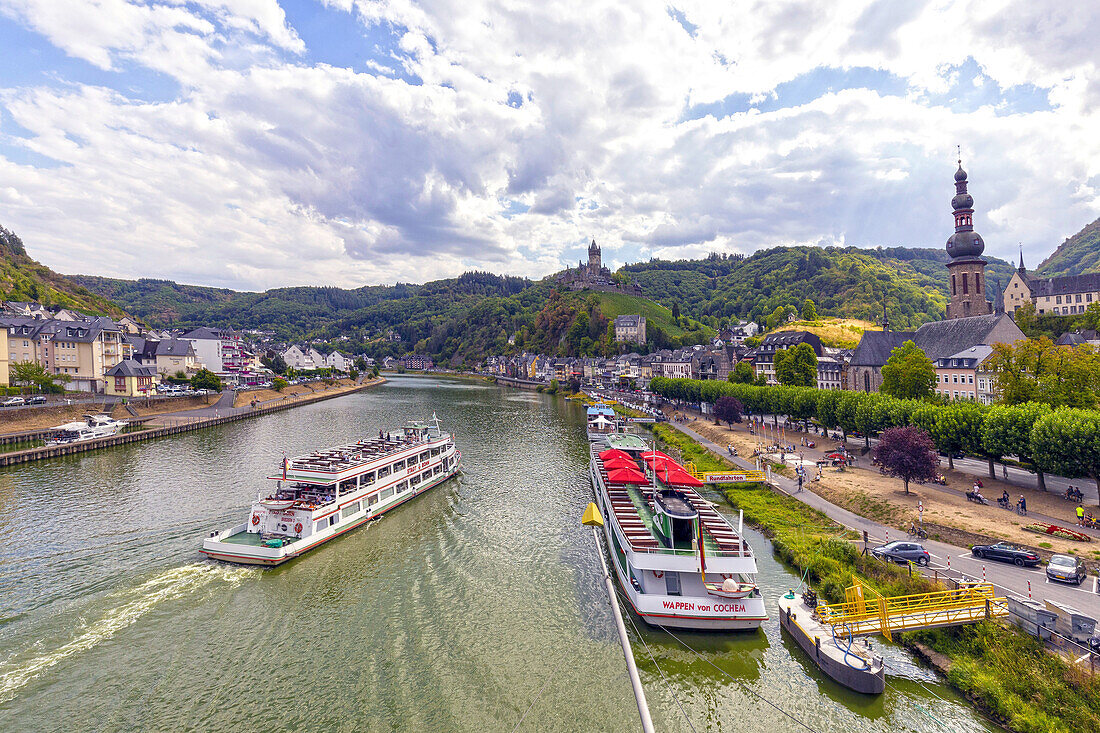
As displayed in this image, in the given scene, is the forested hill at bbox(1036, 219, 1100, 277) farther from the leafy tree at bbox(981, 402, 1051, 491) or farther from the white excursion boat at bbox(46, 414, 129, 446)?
the white excursion boat at bbox(46, 414, 129, 446)

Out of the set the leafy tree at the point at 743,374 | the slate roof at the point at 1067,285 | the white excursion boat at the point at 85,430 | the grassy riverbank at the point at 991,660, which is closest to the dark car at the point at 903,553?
the grassy riverbank at the point at 991,660

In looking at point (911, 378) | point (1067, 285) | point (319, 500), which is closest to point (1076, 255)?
point (1067, 285)

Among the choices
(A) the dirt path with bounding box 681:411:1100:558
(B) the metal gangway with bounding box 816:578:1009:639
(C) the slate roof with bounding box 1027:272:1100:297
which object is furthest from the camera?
(C) the slate roof with bounding box 1027:272:1100:297

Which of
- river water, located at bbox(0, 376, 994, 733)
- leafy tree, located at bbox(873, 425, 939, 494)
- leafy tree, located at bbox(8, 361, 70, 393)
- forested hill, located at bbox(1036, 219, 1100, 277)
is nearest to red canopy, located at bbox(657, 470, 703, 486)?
river water, located at bbox(0, 376, 994, 733)

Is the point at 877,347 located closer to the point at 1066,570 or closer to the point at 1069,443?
the point at 1069,443

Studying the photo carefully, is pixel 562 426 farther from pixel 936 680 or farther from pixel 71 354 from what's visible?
pixel 71 354

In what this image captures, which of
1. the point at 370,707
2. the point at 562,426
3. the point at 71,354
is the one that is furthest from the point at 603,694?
the point at 71,354

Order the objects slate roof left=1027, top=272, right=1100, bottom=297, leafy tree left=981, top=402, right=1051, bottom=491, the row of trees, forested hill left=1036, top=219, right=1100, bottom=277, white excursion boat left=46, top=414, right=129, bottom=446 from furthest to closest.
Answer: forested hill left=1036, top=219, right=1100, bottom=277, slate roof left=1027, top=272, right=1100, bottom=297, white excursion boat left=46, top=414, right=129, bottom=446, leafy tree left=981, top=402, right=1051, bottom=491, the row of trees

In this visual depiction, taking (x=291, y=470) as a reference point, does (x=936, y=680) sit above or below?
below
